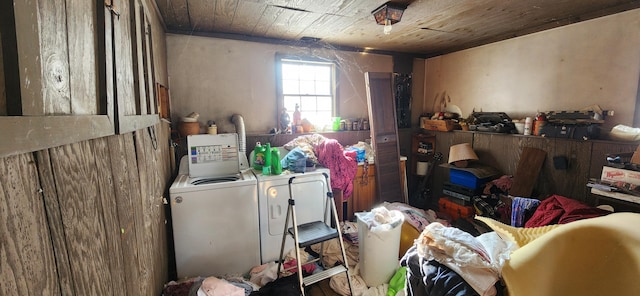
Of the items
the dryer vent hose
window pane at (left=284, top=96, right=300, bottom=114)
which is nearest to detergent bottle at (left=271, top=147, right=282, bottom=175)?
the dryer vent hose

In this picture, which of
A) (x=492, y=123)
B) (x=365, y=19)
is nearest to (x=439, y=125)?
(x=492, y=123)

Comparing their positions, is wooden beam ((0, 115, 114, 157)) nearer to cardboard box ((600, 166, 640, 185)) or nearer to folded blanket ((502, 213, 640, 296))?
folded blanket ((502, 213, 640, 296))

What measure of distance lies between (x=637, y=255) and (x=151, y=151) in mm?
2488

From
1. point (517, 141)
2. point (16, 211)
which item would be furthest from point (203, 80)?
point (517, 141)

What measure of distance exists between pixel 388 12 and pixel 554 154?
2.16 m

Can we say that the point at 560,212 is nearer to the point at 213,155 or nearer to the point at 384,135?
the point at 384,135

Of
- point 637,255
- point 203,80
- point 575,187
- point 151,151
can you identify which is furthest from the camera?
point 203,80

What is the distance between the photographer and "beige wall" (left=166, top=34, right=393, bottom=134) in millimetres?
2775

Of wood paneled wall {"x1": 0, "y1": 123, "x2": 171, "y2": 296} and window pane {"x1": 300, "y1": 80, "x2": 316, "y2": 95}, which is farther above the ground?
window pane {"x1": 300, "y1": 80, "x2": 316, "y2": 95}

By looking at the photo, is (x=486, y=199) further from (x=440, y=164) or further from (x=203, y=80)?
(x=203, y=80)

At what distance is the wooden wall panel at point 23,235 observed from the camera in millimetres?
434

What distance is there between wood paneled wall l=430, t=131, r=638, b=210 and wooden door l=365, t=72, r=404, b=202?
94cm

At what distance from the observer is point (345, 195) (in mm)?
2889

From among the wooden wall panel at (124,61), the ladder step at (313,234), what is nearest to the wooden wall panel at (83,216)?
the wooden wall panel at (124,61)
